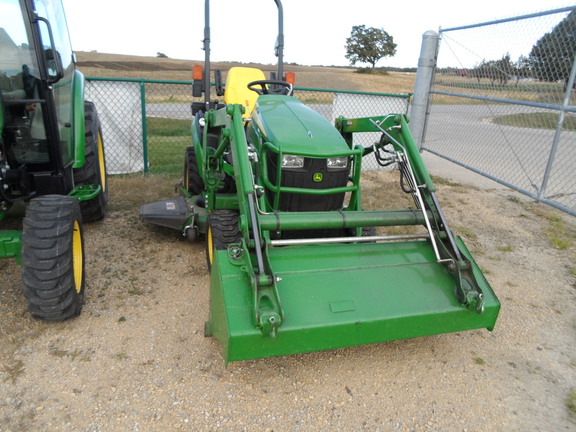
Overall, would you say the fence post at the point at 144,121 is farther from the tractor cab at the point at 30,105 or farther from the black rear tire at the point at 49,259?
the black rear tire at the point at 49,259

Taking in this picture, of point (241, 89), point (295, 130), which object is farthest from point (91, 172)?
point (295, 130)

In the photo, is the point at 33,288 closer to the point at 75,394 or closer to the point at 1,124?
the point at 75,394

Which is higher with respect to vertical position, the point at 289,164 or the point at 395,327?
the point at 289,164

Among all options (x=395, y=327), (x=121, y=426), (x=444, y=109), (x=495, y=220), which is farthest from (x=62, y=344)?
(x=444, y=109)

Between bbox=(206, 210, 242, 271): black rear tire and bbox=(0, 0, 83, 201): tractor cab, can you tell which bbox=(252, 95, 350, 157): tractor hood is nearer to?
bbox=(206, 210, 242, 271): black rear tire

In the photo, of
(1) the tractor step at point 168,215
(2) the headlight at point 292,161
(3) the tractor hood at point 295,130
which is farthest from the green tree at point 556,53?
(1) the tractor step at point 168,215

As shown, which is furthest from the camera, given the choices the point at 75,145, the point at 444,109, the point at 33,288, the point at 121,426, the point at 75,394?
the point at 444,109

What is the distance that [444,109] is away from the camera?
7.35 m

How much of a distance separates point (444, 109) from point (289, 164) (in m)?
5.25

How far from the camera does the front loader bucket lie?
2.26 meters

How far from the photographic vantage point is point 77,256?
3.03m

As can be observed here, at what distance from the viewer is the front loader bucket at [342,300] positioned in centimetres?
226

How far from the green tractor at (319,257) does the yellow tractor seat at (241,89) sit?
87 cm

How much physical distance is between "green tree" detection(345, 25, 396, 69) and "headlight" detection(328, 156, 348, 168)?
5397 cm
